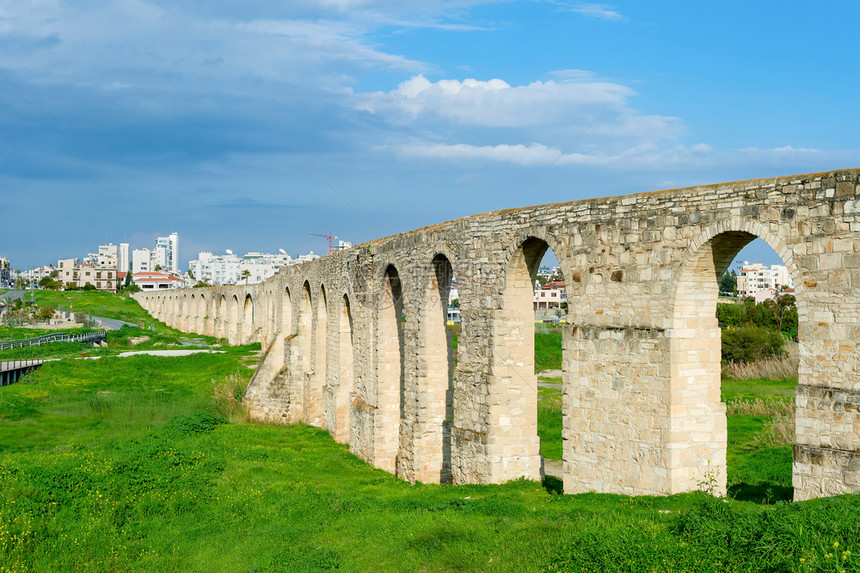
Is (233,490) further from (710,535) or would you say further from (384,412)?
(710,535)

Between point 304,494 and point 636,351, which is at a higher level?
point 636,351

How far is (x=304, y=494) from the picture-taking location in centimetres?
1319

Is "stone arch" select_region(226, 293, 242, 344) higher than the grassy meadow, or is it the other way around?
"stone arch" select_region(226, 293, 242, 344)

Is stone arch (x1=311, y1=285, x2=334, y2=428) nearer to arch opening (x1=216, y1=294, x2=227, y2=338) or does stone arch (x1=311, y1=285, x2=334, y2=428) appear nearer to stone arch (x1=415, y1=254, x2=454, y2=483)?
stone arch (x1=415, y1=254, x2=454, y2=483)

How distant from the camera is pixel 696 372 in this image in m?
10.1

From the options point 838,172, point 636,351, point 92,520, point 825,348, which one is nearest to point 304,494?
point 92,520

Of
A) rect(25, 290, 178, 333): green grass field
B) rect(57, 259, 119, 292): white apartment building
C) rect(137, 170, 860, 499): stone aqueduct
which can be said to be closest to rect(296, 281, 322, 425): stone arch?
rect(137, 170, 860, 499): stone aqueduct

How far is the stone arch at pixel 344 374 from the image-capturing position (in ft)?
71.1

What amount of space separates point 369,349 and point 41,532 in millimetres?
9464

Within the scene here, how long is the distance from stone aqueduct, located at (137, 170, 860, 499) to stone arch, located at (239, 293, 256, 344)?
92.8 ft

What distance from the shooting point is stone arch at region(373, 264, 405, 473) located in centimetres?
1792

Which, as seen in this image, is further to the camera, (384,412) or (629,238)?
(384,412)

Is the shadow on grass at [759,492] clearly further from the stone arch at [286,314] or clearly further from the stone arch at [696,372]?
the stone arch at [286,314]

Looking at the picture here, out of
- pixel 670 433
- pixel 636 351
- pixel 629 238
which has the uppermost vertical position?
pixel 629 238
